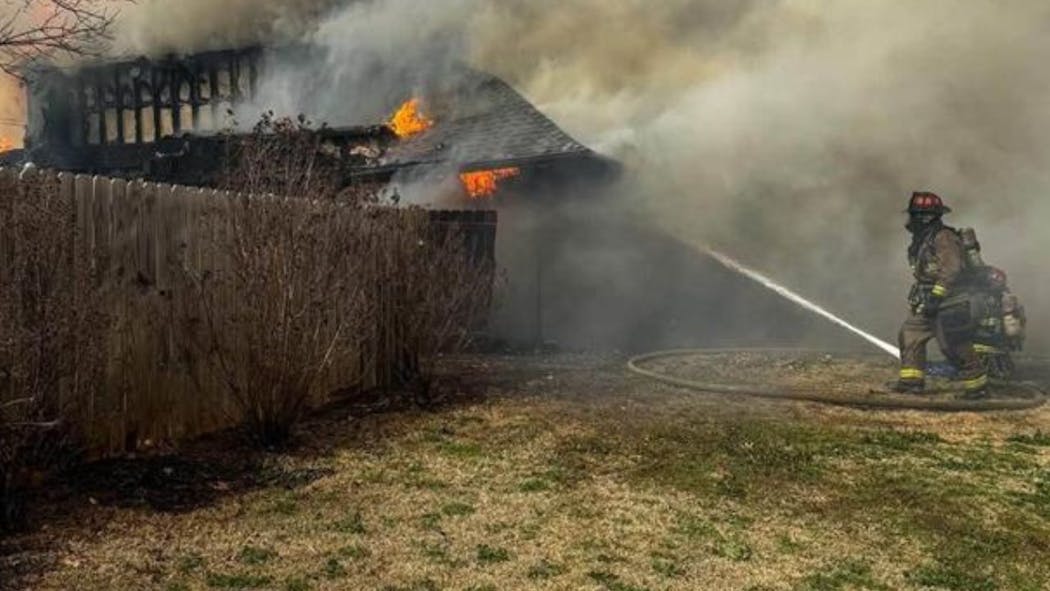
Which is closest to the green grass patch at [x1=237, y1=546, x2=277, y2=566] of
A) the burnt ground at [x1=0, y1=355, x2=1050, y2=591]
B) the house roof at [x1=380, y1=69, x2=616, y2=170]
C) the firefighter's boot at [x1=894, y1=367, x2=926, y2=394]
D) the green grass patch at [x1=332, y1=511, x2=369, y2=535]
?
the burnt ground at [x1=0, y1=355, x2=1050, y2=591]

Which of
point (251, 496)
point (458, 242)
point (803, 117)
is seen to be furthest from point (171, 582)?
point (803, 117)

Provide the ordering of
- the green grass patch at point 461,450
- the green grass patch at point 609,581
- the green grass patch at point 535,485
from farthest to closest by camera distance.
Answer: the green grass patch at point 461,450 → the green grass patch at point 535,485 → the green grass patch at point 609,581

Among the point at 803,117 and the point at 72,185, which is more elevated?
the point at 803,117

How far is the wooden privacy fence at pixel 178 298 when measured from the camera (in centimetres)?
418

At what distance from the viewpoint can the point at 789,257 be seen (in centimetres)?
1488

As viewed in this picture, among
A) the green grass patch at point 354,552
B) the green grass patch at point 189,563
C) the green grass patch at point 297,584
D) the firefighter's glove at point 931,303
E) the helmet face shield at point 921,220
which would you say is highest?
the helmet face shield at point 921,220

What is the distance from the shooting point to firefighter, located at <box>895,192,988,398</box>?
347 inches

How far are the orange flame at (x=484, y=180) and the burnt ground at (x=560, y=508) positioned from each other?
7.31 meters

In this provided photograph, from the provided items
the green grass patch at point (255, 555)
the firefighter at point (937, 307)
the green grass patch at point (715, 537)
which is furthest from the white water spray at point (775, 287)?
the green grass patch at point (255, 555)

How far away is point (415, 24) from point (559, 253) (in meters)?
7.56

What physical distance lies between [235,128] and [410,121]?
4.31m

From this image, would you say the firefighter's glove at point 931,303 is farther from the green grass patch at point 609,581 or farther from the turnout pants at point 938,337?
the green grass patch at point 609,581

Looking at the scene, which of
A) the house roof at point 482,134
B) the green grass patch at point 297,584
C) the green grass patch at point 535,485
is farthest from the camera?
the house roof at point 482,134

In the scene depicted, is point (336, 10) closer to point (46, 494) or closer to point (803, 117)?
point (803, 117)
